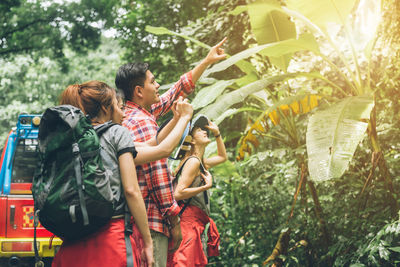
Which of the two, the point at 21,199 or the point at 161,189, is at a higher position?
the point at 161,189

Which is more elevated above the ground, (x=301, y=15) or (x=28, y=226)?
(x=301, y=15)

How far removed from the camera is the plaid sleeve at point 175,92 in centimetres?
360

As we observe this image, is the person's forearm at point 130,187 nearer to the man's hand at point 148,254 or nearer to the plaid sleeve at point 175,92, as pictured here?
the man's hand at point 148,254

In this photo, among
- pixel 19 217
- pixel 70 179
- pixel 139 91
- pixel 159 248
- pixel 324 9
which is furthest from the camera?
pixel 19 217

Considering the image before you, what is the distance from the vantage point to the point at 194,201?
3.92 metres

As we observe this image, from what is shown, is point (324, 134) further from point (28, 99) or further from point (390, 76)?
point (28, 99)

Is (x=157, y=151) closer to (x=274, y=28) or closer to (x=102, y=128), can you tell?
(x=102, y=128)

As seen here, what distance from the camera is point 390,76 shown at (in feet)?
15.8

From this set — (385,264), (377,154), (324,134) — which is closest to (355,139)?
(324,134)

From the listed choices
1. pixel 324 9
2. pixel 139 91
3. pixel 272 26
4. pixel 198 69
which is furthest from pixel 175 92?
pixel 272 26

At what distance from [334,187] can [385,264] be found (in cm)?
131

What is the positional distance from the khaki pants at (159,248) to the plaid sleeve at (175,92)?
1.03 meters

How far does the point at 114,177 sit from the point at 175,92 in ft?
4.50

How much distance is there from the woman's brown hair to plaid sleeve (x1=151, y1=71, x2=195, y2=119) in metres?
0.99
